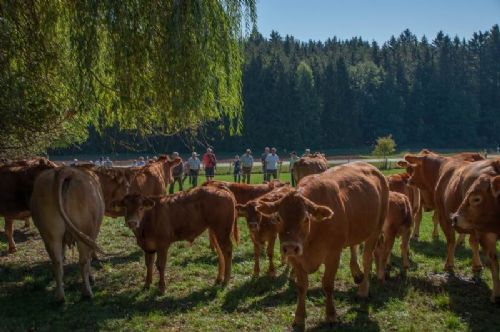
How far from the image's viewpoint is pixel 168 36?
25.3ft

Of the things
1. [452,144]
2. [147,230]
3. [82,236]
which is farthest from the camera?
[452,144]

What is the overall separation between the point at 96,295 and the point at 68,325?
1.29m

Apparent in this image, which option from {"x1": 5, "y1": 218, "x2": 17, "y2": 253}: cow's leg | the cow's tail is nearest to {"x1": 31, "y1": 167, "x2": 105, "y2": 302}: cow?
the cow's tail

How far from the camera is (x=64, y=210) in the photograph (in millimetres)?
7613

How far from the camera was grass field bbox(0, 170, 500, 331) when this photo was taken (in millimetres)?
6664

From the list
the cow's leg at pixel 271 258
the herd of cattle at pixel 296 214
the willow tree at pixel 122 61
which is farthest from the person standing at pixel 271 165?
the cow's leg at pixel 271 258

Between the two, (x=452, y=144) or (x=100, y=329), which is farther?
(x=452, y=144)

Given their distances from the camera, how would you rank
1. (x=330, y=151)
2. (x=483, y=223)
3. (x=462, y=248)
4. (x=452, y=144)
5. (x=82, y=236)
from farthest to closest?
(x=452, y=144), (x=330, y=151), (x=462, y=248), (x=82, y=236), (x=483, y=223)

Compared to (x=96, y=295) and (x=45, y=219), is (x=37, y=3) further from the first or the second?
(x=96, y=295)

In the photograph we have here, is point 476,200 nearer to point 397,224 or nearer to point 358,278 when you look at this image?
point 358,278

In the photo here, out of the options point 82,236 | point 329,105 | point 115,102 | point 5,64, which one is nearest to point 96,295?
point 82,236

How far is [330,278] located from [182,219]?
3.03 meters

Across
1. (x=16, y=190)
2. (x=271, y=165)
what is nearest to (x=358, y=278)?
(x=16, y=190)

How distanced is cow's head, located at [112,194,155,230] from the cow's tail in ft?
2.33
